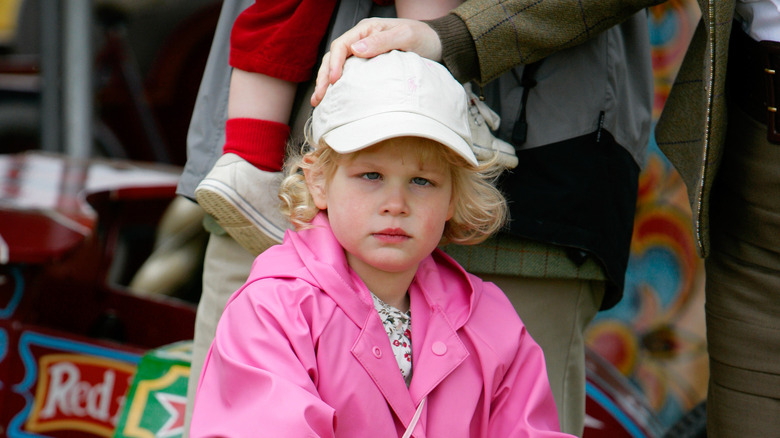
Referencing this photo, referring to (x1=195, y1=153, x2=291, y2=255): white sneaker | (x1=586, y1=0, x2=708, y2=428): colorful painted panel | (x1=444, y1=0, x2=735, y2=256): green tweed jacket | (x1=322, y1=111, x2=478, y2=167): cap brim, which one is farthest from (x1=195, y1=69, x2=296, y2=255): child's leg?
(x1=586, y1=0, x2=708, y2=428): colorful painted panel

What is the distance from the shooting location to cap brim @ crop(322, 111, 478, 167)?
4.35ft

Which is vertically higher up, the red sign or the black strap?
the black strap

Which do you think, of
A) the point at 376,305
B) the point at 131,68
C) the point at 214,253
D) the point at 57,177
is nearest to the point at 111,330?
the point at 57,177

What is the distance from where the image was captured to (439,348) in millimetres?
1423

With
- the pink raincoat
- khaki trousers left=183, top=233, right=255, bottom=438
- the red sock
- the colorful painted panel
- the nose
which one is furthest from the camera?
the colorful painted panel

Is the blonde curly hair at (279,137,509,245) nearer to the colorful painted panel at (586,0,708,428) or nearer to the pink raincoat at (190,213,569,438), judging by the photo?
the pink raincoat at (190,213,569,438)

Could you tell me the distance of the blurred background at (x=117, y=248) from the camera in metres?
2.40

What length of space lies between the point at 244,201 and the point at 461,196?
15.5 inches

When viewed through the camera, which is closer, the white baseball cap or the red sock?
the white baseball cap

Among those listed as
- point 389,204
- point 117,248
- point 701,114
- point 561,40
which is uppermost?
point 561,40

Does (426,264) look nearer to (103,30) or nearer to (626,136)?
(626,136)

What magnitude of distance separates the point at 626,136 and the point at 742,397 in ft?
1.78

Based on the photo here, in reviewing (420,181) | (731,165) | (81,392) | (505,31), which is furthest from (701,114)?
(81,392)

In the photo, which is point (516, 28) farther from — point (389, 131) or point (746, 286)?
point (746, 286)
